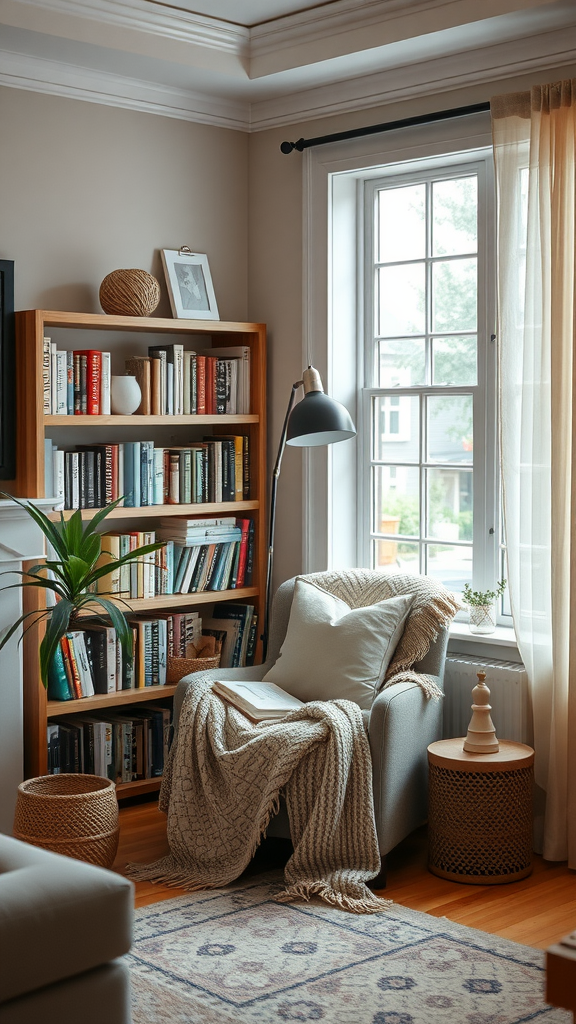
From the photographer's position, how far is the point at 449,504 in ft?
14.6

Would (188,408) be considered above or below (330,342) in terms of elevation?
below

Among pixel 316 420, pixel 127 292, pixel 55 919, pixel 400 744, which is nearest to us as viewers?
pixel 55 919

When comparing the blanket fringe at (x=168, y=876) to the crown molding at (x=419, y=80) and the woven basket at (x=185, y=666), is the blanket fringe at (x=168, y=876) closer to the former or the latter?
the woven basket at (x=185, y=666)

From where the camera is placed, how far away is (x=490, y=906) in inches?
135

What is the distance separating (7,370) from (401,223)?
5.64 feet

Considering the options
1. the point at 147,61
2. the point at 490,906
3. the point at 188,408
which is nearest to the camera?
the point at 490,906

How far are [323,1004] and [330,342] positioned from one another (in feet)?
8.85

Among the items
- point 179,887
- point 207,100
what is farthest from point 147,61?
point 179,887

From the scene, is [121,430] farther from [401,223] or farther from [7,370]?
[401,223]

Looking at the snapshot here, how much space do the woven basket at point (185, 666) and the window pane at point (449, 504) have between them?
1.03m

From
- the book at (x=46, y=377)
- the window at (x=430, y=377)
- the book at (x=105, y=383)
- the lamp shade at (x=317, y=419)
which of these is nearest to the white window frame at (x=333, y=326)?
the window at (x=430, y=377)

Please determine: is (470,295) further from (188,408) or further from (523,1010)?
(523,1010)

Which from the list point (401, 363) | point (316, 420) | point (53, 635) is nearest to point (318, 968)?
point (53, 635)

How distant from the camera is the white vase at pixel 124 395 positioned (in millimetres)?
4297
